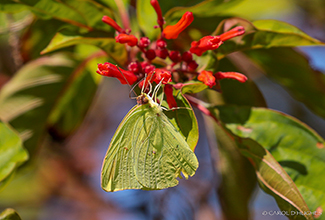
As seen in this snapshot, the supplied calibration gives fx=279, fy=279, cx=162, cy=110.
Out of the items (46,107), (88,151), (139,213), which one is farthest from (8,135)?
(88,151)

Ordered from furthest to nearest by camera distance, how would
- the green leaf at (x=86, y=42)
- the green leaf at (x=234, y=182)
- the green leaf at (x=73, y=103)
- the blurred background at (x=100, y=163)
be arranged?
the blurred background at (x=100, y=163)
the green leaf at (x=73, y=103)
the green leaf at (x=234, y=182)
the green leaf at (x=86, y=42)

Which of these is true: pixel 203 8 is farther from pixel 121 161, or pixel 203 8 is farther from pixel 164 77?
pixel 121 161

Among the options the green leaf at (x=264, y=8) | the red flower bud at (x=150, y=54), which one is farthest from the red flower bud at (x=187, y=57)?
the green leaf at (x=264, y=8)

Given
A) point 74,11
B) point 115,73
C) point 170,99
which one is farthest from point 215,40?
point 74,11

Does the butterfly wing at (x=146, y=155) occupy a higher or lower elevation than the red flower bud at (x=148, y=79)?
lower

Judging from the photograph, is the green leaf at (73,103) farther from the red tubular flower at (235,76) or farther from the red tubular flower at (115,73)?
the red tubular flower at (235,76)

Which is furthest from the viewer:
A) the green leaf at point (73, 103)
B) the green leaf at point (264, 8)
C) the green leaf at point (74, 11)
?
the green leaf at point (264, 8)

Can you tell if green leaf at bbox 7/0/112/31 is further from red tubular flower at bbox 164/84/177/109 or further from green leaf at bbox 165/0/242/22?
red tubular flower at bbox 164/84/177/109
